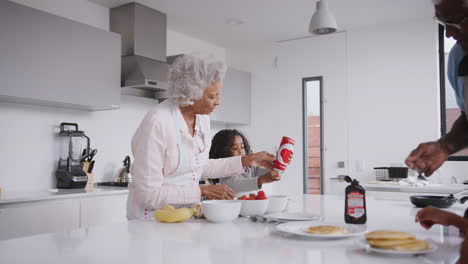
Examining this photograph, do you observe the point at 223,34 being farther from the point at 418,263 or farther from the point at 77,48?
the point at 418,263

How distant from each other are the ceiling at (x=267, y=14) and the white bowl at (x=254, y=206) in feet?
9.42

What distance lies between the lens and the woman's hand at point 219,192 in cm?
159

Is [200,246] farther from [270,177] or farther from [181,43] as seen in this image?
[181,43]

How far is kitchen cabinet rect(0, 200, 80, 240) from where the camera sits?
8.30 feet

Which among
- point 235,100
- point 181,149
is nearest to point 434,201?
point 181,149

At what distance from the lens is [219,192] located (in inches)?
63.0

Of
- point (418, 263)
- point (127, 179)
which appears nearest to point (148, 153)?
point (418, 263)

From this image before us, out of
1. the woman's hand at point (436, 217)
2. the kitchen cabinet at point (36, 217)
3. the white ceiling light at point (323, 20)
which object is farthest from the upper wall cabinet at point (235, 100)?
the woman's hand at point (436, 217)

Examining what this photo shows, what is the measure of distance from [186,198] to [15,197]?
5.08 ft

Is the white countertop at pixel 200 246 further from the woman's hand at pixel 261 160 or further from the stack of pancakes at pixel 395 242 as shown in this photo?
the woman's hand at pixel 261 160

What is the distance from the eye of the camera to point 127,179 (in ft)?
12.5

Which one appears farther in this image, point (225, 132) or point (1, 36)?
point (225, 132)

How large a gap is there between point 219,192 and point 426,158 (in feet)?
2.45

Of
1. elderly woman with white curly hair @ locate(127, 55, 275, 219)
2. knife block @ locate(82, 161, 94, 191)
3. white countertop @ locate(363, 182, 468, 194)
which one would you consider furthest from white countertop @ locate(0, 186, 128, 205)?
white countertop @ locate(363, 182, 468, 194)
